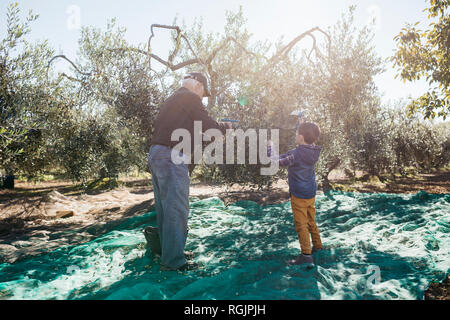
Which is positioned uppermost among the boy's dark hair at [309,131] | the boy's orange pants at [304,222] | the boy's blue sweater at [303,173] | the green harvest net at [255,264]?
the boy's dark hair at [309,131]

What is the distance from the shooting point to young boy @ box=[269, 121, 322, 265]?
436 cm

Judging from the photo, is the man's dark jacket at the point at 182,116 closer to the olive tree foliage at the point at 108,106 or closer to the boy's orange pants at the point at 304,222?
the boy's orange pants at the point at 304,222

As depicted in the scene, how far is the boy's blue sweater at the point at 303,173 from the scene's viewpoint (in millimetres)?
4379

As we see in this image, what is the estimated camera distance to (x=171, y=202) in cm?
387

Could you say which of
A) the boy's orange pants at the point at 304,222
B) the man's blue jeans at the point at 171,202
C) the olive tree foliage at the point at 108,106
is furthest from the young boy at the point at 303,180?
the olive tree foliage at the point at 108,106

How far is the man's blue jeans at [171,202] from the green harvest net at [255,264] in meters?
0.28

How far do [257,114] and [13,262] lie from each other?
5.88 metres

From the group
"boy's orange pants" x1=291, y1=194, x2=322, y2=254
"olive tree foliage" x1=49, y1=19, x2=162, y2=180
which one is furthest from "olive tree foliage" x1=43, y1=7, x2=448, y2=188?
"boy's orange pants" x1=291, y1=194, x2=322, y2=254

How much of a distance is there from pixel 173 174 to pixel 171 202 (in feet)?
1.28

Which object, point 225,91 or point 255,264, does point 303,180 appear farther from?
point 225,91

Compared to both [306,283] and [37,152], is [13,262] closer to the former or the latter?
[37,152]

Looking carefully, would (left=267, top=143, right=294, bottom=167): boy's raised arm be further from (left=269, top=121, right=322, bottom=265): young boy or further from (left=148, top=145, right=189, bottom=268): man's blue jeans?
(left=148, top=145, right=189, bottom=268): man's blue jeans

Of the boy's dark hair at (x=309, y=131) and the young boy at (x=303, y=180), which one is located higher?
the boy's dark hair at (x=309, y=131)
